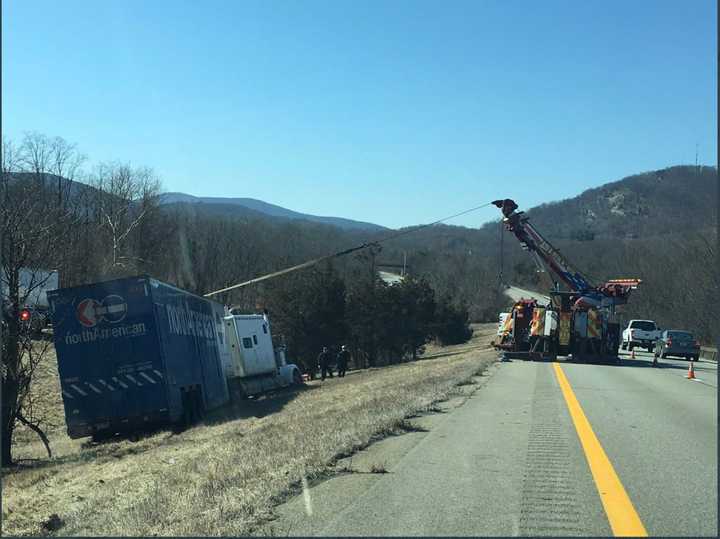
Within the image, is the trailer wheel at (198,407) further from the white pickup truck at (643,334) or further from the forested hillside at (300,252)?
the white pickup truck at (643,334)

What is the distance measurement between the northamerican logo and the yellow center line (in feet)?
37.5

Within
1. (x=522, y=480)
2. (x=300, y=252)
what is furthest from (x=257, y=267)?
(x=522, y=480)

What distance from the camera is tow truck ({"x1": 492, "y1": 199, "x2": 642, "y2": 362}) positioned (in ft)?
109

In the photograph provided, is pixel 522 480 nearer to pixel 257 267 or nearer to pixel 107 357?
pixel 107 357

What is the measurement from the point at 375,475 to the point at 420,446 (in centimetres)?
196

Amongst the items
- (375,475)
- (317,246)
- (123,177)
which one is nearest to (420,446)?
(375,475)

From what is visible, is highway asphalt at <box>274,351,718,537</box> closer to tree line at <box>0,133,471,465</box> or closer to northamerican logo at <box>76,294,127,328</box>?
northamerican logo at <box>76,294,127,328</box>

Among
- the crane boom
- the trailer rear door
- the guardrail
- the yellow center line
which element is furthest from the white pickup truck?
the yellow center line

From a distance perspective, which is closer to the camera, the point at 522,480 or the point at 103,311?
the point at 522,480

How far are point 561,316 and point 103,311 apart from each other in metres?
20.3

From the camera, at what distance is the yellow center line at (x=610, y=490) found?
6.22 meters

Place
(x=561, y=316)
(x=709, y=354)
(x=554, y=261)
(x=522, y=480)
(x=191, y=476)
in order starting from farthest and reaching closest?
(x=709, y=354)
(x=554, y=261)
(x=561, y=316)
(x=191, y=476)
(x=522, y=480)

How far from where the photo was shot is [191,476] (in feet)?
33.6

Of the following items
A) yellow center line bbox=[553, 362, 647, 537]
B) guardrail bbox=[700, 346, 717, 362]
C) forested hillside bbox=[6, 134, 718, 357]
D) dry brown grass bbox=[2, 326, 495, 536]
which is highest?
forested hillside bbox=[6, 134, 718, 357]
